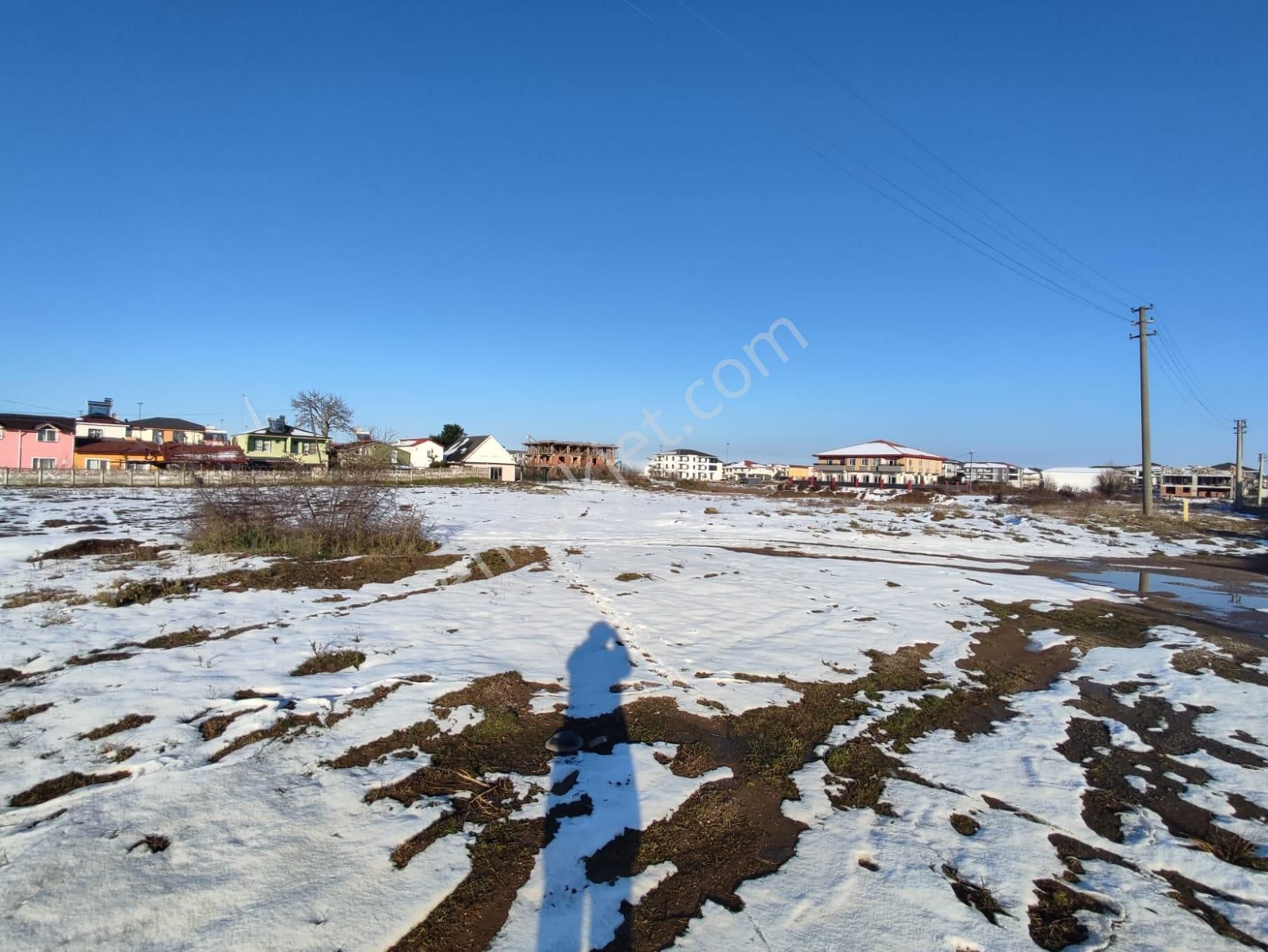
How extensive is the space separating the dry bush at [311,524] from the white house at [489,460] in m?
46.6

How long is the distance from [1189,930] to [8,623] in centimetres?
1146

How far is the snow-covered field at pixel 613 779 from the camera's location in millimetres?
2951

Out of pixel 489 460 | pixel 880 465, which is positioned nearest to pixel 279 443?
pixel 489 460

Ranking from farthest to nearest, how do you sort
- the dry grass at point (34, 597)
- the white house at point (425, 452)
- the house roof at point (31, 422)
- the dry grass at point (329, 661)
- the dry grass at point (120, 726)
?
the white house at point (425, 452), the house roof at point (31, 422), the dry grass at point (34, 597), the dry grass at point (329, 661), the dry grass at point (120, 726)

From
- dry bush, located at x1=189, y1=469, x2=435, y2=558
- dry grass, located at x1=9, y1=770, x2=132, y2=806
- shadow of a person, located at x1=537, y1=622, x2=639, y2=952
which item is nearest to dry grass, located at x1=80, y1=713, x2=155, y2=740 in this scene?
dry grass, located at x1=9, y1=770, x2=132, y2=806

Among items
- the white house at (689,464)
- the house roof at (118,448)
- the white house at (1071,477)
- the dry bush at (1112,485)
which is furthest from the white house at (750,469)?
the house roof at (118,448)

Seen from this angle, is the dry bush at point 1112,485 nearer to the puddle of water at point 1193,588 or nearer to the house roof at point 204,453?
the puddle of water at point 1193,588

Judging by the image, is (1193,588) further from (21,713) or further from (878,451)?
(878,451)

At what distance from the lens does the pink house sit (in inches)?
1633

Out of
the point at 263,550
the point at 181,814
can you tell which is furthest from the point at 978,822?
the point at 263,550

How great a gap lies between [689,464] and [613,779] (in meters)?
129

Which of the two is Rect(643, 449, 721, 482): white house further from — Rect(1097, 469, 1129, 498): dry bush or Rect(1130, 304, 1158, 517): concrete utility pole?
Rect(1130, 304, 1158, 517): concrete utility pole

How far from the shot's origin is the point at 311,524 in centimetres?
1276

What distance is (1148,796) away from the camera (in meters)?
4.26
